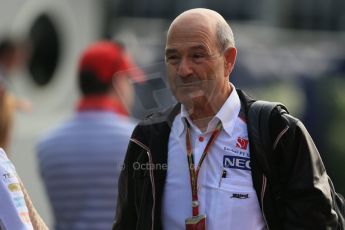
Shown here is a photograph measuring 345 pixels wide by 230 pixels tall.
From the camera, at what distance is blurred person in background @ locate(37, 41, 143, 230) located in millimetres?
5766

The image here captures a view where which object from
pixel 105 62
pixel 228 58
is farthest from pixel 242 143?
pixel 105 62

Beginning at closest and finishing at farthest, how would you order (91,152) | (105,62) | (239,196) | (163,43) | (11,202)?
(11,202)
(239,196)
(91,152)
(105,62)
(163,43)

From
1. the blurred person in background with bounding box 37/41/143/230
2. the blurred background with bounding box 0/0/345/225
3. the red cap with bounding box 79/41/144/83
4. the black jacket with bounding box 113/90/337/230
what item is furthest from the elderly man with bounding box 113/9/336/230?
the blurred background with bounding box 0/0/345/225

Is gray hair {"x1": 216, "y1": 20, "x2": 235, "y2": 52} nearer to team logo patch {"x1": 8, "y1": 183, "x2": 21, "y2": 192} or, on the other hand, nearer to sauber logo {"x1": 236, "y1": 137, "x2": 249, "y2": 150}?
sauber logo {"x1": 236, "y1": 137, "x2": 249, "y2": 150}

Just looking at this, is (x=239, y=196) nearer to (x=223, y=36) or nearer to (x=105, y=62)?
(x=223, y=36)

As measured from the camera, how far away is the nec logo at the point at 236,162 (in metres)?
4.25

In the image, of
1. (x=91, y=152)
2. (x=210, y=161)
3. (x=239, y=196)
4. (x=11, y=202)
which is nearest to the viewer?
(x=11, y=202)

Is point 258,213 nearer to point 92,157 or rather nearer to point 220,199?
point 220,199

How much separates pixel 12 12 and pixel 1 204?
11.2m

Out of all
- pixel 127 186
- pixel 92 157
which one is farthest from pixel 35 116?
pixel 127 186

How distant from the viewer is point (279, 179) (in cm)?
424

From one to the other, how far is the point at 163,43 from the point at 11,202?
11209mm

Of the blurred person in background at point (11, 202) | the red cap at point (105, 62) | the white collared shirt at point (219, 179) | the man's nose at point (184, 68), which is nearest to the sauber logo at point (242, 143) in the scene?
the white collared shirt at point (219, 179)

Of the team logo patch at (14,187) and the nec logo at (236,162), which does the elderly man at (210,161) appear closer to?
the nec logo at (236,162)
